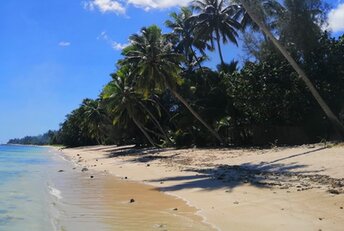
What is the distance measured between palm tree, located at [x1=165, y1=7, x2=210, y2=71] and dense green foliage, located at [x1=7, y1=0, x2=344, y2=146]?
11 centimetres

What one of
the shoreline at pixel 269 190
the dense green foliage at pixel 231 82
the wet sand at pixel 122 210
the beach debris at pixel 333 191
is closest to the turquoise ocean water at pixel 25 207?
the wet sand at pixel 122 210

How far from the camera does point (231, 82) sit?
34.5m

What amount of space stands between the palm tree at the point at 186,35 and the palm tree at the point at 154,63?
885 centimetres

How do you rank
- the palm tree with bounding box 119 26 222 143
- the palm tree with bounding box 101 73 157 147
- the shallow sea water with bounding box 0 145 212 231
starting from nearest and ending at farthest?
the shallow sea water with bounding box 0 145 212 231, the palm tree with bounding box 119 26 222 143, the palm tree with bounding box 101 73 157 147

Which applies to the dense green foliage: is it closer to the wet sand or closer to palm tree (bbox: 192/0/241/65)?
palm tree (bbox: 192/0/241/65)

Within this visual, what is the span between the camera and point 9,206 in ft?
42.0

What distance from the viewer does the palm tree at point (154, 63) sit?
37438 millimetres

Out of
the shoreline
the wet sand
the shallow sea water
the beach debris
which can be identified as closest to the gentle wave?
the shallow sea water

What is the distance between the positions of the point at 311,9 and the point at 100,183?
812 inches

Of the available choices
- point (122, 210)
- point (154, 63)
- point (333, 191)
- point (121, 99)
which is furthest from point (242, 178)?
point (121, 99)

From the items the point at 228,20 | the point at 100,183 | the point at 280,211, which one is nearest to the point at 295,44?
the point at 228,20

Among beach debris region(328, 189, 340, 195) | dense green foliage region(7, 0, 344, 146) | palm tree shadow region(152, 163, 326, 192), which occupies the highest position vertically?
dense green foliage region(7, 0, 344, 146)

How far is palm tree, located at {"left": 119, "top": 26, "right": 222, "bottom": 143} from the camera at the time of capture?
37438mm

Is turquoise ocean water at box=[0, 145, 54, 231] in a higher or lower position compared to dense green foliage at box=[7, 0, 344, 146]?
lower
